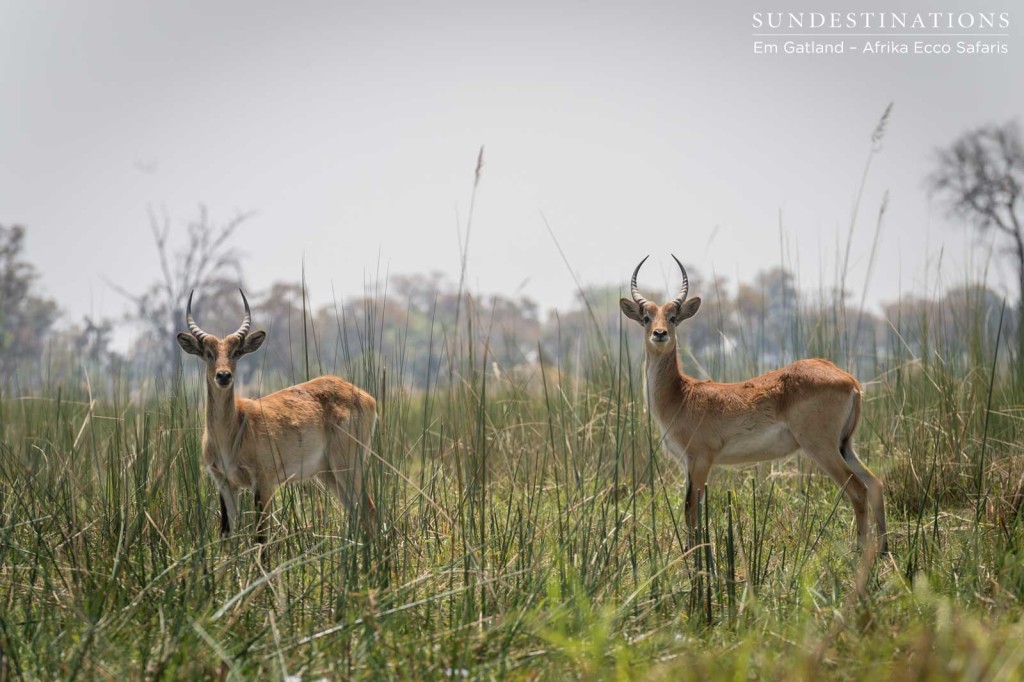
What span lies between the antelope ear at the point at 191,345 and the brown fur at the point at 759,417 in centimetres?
247

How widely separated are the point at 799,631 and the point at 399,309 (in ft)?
220

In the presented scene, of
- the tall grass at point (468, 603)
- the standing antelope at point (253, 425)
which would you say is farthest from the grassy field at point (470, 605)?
the standing antelope at point (253, 425)

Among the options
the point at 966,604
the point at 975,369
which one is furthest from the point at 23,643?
the point at 975,369

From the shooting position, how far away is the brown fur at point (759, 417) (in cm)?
536

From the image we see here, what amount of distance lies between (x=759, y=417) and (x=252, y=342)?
2.98 m

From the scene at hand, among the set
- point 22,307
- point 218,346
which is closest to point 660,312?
point 218,346

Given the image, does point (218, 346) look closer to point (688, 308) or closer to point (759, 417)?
point (688, 308)

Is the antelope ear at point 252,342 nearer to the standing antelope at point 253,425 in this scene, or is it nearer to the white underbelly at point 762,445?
the standing antelope at point 253,425

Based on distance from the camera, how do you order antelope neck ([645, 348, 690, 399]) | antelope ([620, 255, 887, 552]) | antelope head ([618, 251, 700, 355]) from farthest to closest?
antelope neck ([645, 348, 690, 399]) < antelope head ([618, 251, 700, 355]) < antelope ([620, 255, 887, 552])

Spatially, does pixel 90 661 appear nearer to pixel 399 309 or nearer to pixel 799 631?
pixel 799 631

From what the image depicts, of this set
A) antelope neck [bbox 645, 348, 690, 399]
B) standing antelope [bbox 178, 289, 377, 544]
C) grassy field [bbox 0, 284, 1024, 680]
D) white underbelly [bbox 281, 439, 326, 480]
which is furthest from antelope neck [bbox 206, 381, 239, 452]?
antelope neck [bbox 645, 348, 690, 399]

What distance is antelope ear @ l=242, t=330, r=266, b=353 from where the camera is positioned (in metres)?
5.16

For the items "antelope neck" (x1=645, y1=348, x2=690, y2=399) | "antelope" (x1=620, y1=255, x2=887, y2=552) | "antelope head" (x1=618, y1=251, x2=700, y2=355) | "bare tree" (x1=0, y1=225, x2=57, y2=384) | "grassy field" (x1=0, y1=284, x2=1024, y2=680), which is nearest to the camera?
"grassy field" (x1=0, y1=284, x2=1024, y2=680)

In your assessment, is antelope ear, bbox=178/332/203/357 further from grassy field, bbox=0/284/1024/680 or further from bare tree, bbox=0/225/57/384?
bare tree, bbox=0/225/57/384
